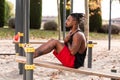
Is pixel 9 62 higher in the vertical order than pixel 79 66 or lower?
lower

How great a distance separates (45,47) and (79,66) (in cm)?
64

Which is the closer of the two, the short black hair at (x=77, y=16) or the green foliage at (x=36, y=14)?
the short black hair at (x=77, y=16)

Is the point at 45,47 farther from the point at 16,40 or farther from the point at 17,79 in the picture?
the point at 16,40

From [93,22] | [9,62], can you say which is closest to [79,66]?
[9,62]

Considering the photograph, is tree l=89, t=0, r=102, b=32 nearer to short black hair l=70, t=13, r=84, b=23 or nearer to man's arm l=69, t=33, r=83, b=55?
short black hair l=70, t=13, r=84, b=23

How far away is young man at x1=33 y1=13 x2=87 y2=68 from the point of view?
5520mm

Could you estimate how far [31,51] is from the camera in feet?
15.7

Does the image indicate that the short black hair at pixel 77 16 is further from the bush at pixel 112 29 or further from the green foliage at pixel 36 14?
the bush at pixel 112 29

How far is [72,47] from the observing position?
552 cm

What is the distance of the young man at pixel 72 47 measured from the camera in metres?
5.52

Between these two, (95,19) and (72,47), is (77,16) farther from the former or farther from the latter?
(95,19)

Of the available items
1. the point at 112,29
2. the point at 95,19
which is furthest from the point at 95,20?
the point at 112,29

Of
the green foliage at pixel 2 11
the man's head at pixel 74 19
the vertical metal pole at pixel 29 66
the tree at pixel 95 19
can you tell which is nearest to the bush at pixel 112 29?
the tree at pixel 95 19

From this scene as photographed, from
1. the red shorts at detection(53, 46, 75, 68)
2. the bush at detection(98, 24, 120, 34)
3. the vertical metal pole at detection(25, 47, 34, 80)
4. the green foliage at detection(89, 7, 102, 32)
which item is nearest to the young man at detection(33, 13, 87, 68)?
the red shorts at detection(53, 46, 75, 68)
